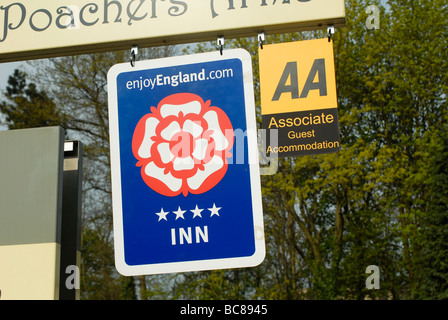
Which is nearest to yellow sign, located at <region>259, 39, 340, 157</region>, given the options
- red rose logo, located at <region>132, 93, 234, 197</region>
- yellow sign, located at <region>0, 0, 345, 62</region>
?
yellow sign, located at <region>0, 0, 345, 62</region>

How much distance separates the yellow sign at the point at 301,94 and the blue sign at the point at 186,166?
0.35 metres

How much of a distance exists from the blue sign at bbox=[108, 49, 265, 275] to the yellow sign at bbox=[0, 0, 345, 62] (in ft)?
0.55

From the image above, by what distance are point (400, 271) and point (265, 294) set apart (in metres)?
4.51

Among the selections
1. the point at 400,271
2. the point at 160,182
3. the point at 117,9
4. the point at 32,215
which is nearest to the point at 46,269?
the point at 32,215

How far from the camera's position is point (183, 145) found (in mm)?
3480

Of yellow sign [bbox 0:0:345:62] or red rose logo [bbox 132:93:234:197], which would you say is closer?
red rose logo [bbox 132:93:234:197]

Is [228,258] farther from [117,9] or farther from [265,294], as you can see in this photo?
[265,294]

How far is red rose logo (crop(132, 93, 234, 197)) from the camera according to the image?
11.3 feet

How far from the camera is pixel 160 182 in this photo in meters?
3.46

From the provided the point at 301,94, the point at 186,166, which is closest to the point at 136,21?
the point at 186,166

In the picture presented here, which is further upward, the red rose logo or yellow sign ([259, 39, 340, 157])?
yellow sign ([259, 39, 340, 157])

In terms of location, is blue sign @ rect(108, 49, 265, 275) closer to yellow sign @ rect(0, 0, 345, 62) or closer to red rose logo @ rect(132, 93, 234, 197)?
red rose logo @ rect(132, 93, 234, 197)

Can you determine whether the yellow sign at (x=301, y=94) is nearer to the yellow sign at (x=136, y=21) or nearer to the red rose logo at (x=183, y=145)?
the yellow sign at (x=136, y=21)

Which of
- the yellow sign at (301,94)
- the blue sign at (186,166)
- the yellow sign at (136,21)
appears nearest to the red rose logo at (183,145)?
the blue sign at (186,166)
